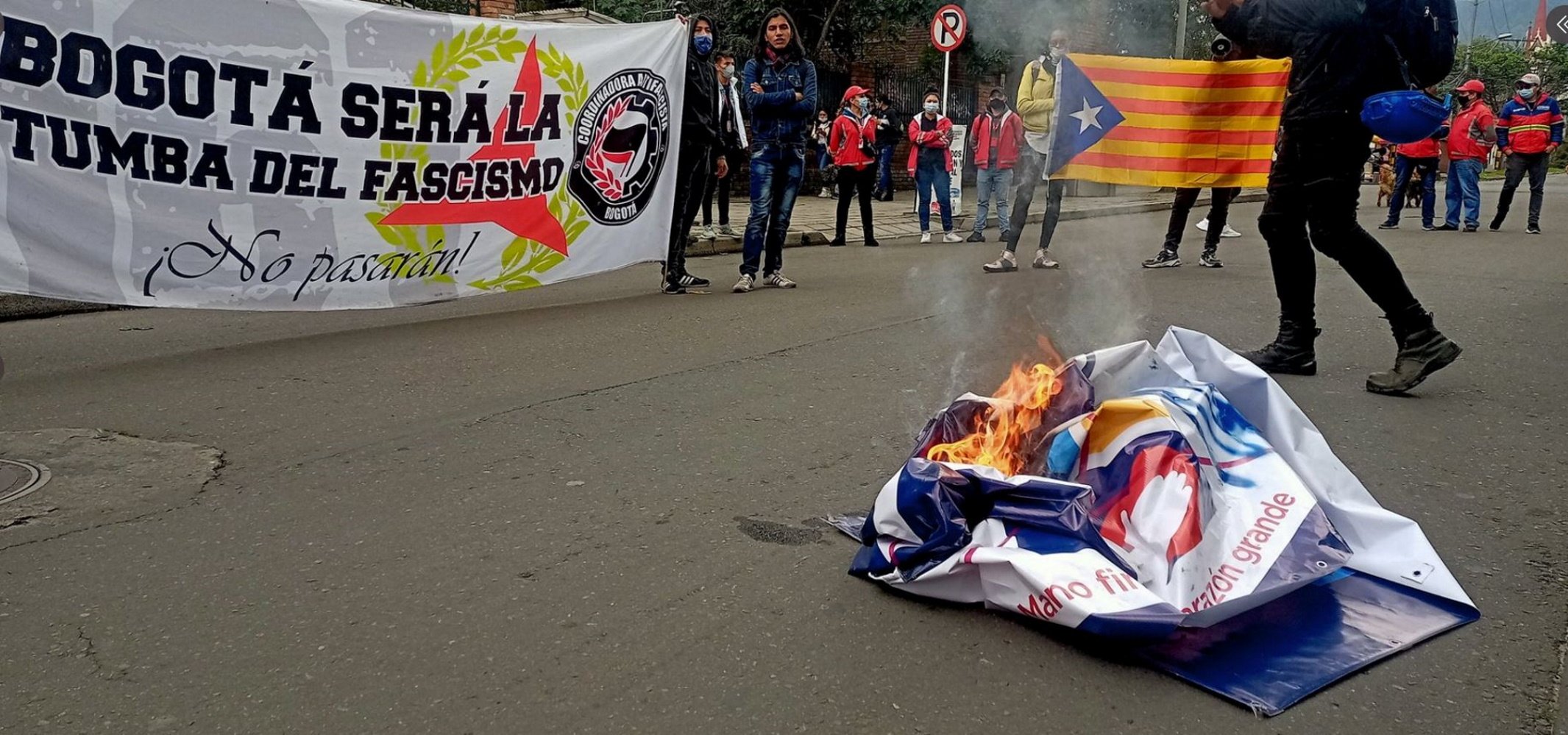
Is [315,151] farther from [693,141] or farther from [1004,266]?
[1004,266]

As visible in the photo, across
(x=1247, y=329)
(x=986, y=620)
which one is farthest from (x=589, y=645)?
(x=1247, y=329)

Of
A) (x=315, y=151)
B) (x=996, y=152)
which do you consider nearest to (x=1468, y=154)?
(x=996, y=152)

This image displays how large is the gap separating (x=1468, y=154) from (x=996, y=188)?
6.00m

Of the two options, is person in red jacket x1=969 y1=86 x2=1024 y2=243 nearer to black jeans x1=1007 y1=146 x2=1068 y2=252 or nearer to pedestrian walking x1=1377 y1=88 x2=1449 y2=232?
black jeans x1=1007 y1=146 x2=1068 y2=252

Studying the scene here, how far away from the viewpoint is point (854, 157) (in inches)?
489

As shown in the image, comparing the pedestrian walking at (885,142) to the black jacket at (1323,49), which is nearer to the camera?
the black jacket at (1323,49)

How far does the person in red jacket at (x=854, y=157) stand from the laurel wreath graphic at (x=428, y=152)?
542 centimetres

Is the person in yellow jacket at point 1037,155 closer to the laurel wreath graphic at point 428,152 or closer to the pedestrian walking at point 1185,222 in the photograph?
the pedestrian walking at point 1185,222

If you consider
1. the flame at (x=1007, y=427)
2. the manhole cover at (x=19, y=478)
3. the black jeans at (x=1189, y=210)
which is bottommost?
the manhole cover at (x=19, y=478)

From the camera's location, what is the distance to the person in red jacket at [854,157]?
40.3 feet

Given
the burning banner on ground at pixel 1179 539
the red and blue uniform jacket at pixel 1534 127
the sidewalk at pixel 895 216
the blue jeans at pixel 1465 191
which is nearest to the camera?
the burning banner on ground at pixel 1179 539

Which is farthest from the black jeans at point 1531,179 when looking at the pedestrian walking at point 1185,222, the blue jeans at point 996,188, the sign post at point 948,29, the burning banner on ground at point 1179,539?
the burning banner on ground at point 1179,539

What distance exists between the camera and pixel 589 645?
244 cm

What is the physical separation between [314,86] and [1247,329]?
542cm
